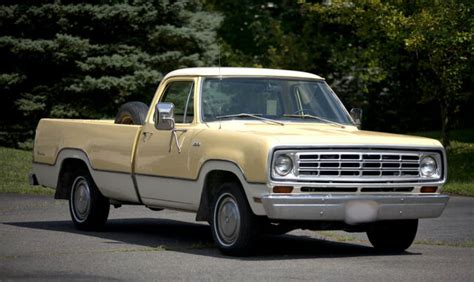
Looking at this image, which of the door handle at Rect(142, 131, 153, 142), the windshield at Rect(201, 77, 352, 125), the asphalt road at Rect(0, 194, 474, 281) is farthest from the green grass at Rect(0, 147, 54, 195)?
the windshield at Rect(201, 77, 352, 125)

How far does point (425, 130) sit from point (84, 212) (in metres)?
28.7

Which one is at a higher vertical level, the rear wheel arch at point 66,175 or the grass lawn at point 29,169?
the rear wheel arch at point 66,175

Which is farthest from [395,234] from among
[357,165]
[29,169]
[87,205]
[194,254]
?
[29,169]

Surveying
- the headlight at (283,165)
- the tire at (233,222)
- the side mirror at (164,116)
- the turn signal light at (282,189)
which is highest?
the side mirror at (164,116)

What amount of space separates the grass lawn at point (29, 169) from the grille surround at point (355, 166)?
32.3 ft

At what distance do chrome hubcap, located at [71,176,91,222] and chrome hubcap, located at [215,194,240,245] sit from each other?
2.88 m

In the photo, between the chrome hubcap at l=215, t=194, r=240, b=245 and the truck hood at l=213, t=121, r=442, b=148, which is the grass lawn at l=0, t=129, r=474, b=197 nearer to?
the truck hood at l=213, t=121, r=442, b=148

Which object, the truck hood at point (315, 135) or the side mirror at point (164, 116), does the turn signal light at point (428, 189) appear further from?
the side mirror at point (164, 116)

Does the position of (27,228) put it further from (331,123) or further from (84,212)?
(331,123)

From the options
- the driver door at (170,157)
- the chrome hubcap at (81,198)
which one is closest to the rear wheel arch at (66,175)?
the chrome hubcap at (81,198)

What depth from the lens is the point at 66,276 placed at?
1044 cm

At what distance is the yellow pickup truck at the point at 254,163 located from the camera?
11.8 metres

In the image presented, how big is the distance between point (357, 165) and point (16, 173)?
45.3 feet

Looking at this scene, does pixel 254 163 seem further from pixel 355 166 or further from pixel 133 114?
pixel 133 114
